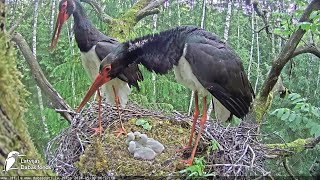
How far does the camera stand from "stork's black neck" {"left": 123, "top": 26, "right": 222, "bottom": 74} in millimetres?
2488

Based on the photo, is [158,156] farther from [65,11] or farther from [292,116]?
[65,11]

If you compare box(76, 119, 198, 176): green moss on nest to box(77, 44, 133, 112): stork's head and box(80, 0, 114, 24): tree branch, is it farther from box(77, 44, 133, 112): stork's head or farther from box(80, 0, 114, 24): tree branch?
box(80, 0, 114, 24): tree branch

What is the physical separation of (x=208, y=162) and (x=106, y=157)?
0.64m

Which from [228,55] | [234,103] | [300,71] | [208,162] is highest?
[228,55]

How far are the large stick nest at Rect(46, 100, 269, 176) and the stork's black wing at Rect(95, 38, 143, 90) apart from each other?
1.29 feet

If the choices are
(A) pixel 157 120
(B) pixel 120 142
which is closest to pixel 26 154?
(B) pixel 120 142

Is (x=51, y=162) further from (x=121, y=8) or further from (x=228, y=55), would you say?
(x=121, y=8)

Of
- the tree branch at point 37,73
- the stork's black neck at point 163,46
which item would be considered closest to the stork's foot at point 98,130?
the tree branch at point 37,73

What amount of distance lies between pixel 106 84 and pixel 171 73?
1192 mm

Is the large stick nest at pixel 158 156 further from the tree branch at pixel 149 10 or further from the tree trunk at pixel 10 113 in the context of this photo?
the tree trunk at pixel 10 113

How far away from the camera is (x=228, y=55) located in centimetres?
254

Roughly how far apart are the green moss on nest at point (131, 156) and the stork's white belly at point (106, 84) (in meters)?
0.31

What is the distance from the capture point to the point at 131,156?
8.64ft

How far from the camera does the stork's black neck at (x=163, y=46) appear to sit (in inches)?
98.0
